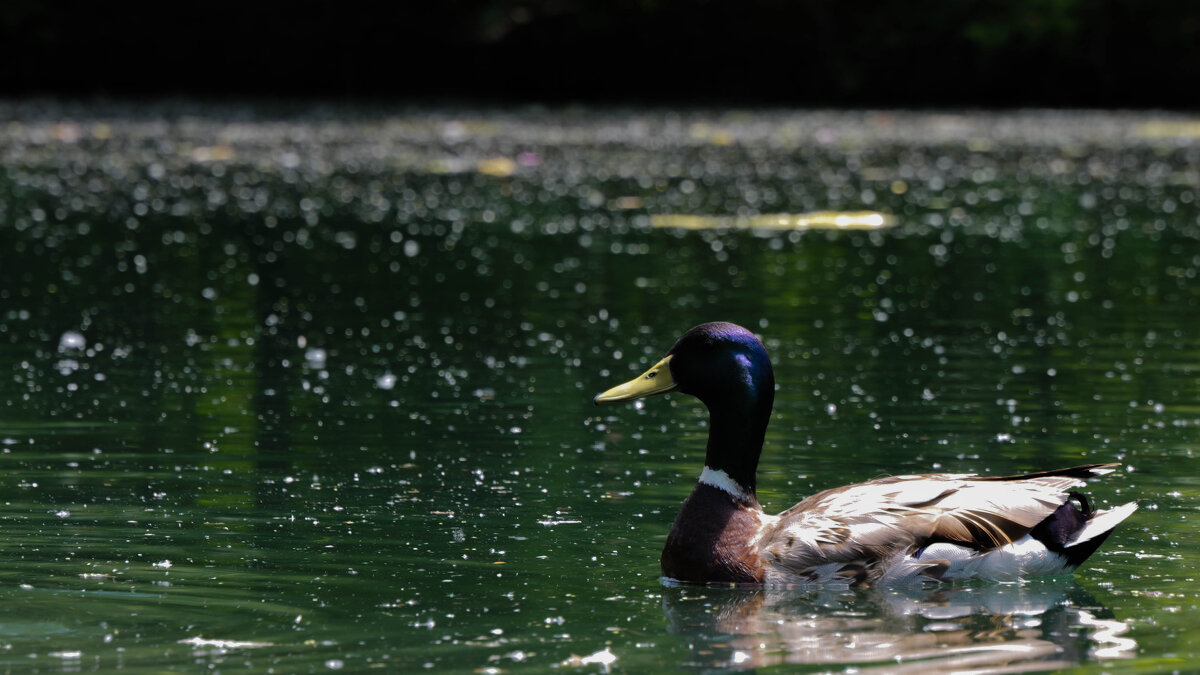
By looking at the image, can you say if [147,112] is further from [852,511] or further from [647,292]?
[852,511]

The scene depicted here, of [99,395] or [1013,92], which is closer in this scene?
[99,395]

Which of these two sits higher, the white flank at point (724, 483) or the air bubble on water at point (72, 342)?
the air bubble on water at point (72, 342)

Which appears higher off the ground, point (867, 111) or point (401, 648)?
point (867, 111)

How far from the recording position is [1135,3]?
56781 millimetres

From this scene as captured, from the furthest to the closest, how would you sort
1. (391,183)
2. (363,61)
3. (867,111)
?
(363,61) < (867,111) < (391,183)

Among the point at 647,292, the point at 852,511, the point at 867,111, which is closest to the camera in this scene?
the point at 852,511

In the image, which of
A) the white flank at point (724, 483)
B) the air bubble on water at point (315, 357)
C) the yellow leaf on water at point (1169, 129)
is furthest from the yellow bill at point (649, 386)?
the yellow leaf on water at point (1169, 129)

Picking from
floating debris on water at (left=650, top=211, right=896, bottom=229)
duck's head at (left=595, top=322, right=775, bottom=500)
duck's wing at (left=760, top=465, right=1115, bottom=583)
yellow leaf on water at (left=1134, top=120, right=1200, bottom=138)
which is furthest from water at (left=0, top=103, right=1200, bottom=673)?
yellow leaf on water at (left=1134, top=120, right=1200, bottom=138)

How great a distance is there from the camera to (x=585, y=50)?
192ft

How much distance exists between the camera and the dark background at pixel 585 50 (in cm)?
5675

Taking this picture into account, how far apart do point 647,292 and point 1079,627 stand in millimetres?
10221

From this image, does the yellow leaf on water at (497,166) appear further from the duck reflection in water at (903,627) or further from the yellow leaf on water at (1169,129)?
→ the duck reflection in water at (903,627)

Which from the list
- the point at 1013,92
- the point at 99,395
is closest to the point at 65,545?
the point at 99,395

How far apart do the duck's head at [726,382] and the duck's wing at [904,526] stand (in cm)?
45
